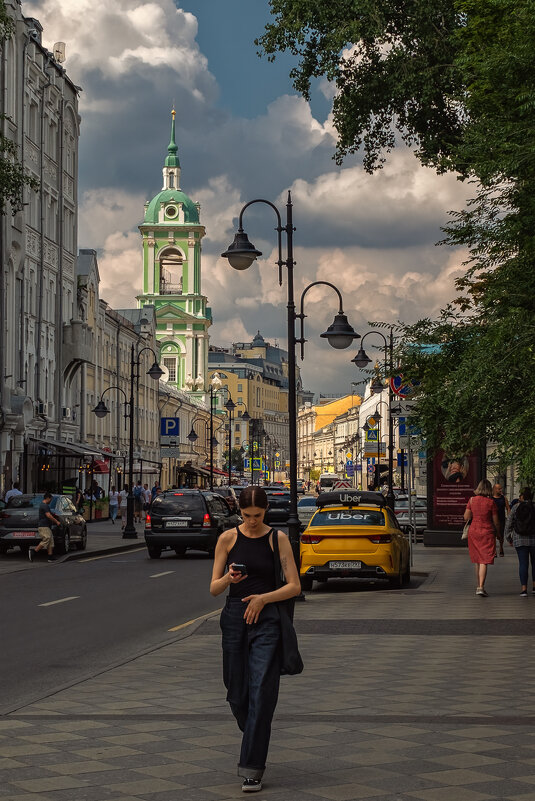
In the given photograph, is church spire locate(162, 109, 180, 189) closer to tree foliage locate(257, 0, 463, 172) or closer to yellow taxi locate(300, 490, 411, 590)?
tree foliage locate(257, 0, 463, 172)

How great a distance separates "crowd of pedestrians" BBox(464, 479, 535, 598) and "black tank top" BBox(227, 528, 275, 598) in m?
13.2

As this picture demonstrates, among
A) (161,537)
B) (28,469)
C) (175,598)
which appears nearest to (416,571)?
(175,598)

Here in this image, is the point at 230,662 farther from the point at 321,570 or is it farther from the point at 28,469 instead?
the point at 28,469

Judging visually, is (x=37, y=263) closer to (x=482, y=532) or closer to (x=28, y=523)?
(x=28, y=523)

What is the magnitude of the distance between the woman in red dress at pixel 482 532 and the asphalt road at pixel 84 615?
13.8 feet

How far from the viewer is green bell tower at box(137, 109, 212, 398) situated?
153m

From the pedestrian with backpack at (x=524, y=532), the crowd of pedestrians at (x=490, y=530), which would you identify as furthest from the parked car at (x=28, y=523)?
the pedestrian with backpack at (x=524, y=532)

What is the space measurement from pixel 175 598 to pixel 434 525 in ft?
55.9

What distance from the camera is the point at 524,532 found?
2081cm

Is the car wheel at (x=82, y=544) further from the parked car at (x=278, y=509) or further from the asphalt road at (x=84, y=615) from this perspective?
the parked car at (x=278, y=509)

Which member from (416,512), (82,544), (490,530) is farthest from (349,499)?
(416,512)

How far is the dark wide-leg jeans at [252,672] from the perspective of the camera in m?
7.05

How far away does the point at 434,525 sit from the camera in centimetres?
3681

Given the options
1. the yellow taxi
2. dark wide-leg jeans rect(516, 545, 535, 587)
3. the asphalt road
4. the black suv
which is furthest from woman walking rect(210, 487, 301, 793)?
the black suv
